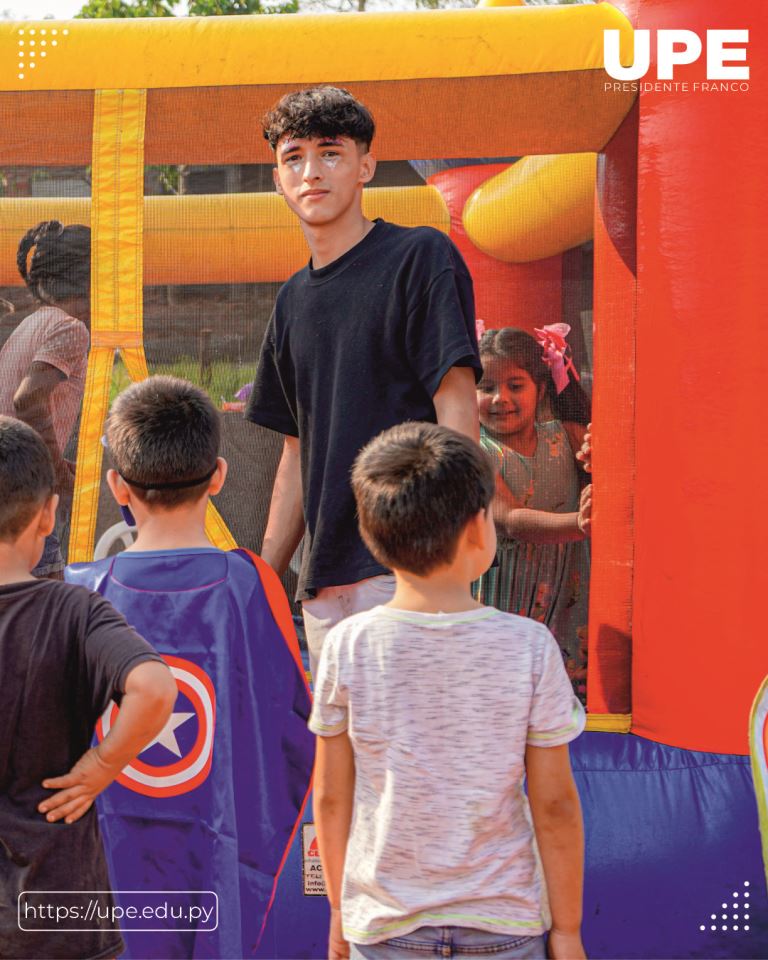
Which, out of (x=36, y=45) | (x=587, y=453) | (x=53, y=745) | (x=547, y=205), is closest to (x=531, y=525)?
(x=587, y=453)

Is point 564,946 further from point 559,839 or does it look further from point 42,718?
point 42,718

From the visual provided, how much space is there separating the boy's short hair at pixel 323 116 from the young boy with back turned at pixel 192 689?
0.56 meters

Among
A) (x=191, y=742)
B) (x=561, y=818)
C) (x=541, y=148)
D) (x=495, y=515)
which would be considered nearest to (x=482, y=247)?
(x=541, y=148)

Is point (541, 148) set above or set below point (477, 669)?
above

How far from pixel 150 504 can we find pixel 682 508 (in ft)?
3.76

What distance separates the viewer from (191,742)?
1637 millimetres

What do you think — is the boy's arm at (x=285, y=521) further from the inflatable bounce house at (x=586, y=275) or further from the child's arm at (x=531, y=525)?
the child's arm at (x=531, y=525)

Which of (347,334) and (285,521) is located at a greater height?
(347,334)

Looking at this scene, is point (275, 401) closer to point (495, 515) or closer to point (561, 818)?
point (495, 515)

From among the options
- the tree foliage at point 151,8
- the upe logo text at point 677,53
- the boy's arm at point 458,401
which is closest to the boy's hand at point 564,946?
the boy's arm at point 458,401

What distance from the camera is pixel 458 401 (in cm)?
178

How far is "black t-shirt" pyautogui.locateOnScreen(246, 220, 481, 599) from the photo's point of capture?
71.1 inches

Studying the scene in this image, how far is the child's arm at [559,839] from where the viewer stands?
1279 mm

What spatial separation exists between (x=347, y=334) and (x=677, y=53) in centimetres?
103
